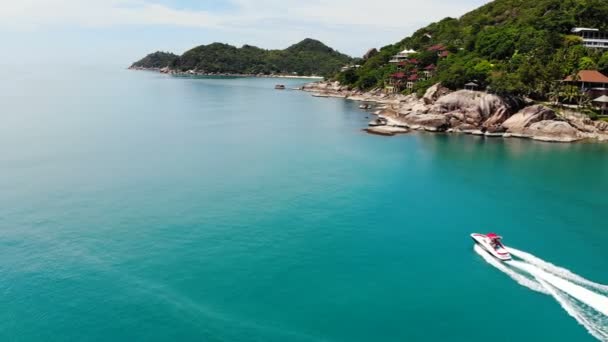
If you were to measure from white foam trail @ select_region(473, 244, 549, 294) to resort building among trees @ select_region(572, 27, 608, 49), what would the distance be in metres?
88.1

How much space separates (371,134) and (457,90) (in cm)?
2390

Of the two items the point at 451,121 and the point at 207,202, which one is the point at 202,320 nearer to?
the point at 207,202

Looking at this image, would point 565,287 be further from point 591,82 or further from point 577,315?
point 591,82

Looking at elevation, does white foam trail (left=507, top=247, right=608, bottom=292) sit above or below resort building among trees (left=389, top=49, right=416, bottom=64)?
below

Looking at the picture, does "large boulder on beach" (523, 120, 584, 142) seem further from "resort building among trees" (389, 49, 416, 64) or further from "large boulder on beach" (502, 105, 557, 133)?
"resort building among trees" (389, 49, 416, 64)

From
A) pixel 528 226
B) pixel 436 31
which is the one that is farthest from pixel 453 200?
pixel 436 31

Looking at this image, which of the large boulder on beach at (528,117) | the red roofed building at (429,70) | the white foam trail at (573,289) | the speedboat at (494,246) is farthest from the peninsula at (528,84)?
the white foam trail at (573,289)

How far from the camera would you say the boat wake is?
2480 centimetres

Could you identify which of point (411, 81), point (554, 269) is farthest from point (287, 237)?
point (411, 81)

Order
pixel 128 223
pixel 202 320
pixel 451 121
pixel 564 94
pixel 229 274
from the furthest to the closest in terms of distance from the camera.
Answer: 1. pixel 451 121
2. pixel 564 94
3. pixel 128 223
4. pixel 229 274
5. pixel 202 320

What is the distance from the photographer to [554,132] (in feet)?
243

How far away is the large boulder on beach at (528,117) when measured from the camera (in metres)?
76.2

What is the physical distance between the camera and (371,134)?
272 ft

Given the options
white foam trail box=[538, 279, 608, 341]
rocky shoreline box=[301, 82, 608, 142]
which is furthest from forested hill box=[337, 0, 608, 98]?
white foam trail box=[538, 279, 608, 341]
